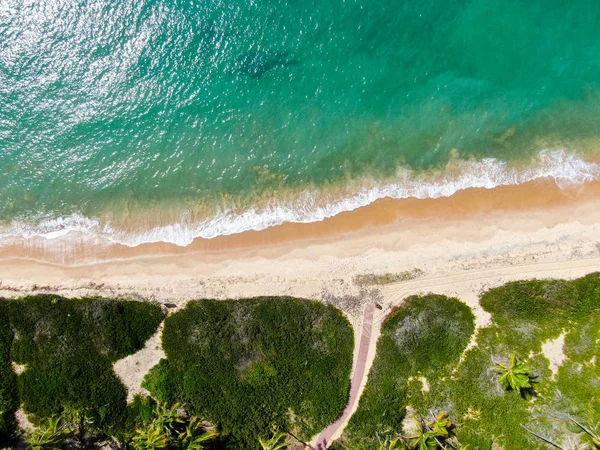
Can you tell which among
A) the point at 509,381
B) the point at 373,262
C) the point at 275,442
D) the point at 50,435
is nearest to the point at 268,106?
the point at 373,262

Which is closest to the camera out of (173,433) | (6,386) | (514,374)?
(514,374)

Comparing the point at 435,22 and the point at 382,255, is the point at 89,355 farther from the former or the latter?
the point at 435,22

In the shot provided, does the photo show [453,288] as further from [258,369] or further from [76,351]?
[76,351]

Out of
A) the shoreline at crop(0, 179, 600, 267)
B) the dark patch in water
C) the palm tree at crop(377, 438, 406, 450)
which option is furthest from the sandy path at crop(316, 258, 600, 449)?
the dark patch in water

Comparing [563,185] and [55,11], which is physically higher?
[55,11]

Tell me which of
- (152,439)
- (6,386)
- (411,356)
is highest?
(6,386)

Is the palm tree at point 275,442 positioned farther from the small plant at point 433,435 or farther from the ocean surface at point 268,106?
the ocean surface at point 268,106

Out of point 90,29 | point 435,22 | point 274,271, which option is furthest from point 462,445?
point 90,29
